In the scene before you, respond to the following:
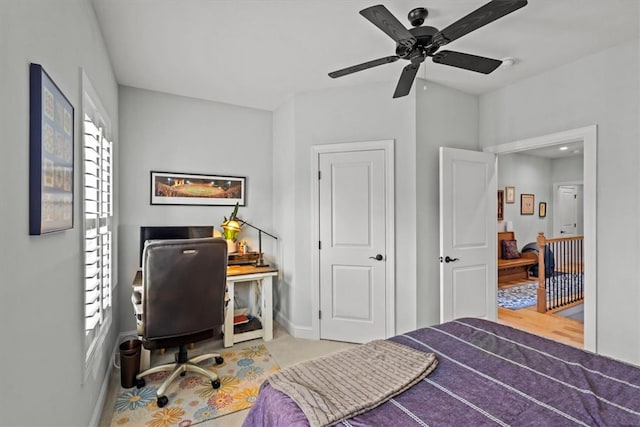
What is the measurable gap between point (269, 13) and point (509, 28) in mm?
1721

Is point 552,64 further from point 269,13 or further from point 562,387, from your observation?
point 562,387

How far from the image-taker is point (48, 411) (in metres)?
1.17

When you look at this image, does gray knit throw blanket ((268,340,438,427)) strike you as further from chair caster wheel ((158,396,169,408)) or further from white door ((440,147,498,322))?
white door ((440,147,498,322))

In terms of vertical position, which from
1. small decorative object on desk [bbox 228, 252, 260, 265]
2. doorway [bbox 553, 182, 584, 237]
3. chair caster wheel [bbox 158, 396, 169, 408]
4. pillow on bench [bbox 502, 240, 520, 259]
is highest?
doorway [bbox 553, 182, 584, 237]

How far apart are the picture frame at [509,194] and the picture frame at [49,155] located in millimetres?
7012

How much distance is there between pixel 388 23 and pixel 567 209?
26.9 ft

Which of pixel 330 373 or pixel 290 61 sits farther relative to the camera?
pixel 290 61

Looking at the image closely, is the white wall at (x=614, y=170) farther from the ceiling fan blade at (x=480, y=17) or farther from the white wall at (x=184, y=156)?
the white wall at (x=184, y=156)

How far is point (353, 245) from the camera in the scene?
Answer: 3289mm

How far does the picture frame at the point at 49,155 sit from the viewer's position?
3.44 ft

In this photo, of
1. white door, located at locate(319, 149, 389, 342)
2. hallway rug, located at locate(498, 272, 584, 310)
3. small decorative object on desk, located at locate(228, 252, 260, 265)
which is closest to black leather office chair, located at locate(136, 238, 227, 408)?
small decorative object on desk, located at locate(228, 252, 260, 265)

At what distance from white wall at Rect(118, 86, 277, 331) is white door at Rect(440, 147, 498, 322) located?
203 centimetres

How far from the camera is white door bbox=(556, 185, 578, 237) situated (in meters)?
7.35

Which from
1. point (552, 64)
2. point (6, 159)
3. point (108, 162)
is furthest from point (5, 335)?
point (552, 64)
